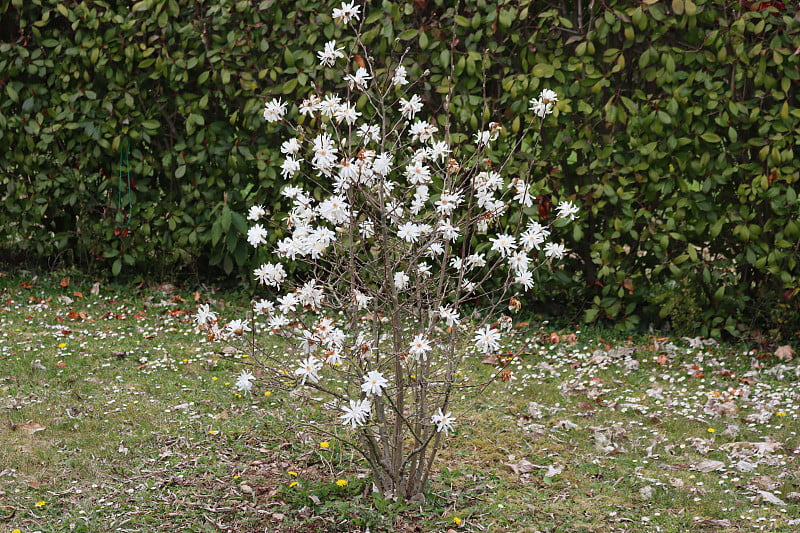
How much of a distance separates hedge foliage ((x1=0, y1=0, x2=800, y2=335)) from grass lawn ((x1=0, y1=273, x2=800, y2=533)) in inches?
21.2

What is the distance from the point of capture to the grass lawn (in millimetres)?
3150

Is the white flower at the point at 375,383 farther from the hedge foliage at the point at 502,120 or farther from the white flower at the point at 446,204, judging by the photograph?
the hedge foliage at the point at 502,120

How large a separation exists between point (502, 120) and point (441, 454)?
239 cm

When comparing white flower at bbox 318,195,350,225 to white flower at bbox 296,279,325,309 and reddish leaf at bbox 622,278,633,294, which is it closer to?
white flower at bbox 296,279,325,309

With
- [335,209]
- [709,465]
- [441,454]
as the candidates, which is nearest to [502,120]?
[441,454]

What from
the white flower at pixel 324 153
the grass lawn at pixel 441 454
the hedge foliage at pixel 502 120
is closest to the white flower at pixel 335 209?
the white flower at pixel 324 153

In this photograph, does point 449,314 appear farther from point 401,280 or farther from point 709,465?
point 709,465

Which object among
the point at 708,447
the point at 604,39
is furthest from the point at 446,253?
the point at 604,39

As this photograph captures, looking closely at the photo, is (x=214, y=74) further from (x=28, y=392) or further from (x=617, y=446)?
(x=617, y=446)

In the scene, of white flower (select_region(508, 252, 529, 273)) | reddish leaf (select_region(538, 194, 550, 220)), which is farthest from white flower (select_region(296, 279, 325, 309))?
reddish leaf (select_region(538, 194, 550, 220))

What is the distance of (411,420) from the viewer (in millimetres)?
3205

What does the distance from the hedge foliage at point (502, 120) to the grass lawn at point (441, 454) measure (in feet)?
1.77

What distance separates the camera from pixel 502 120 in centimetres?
521

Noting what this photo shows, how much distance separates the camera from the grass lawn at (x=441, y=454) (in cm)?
315
